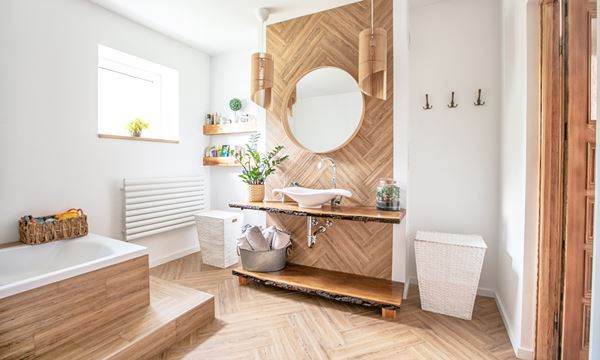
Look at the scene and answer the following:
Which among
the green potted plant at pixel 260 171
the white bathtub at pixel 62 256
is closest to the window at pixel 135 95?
the white bathtub at pixel 62 256

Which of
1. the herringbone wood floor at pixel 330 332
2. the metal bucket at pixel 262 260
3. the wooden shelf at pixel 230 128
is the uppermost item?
the wooden shelf at pixel 230 128

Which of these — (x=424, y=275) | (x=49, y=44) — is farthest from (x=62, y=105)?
(x=424, y=275)

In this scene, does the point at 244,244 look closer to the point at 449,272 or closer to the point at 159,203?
the point at 159,203

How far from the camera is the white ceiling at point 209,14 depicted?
2.59 m

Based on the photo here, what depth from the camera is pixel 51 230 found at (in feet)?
7.32

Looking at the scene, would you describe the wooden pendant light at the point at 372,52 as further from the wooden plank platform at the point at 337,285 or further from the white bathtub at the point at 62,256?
the white bathtub at the point at 62,256

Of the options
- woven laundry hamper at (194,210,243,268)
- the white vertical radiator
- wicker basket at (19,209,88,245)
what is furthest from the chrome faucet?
wicker basket at (19,209,88,245)

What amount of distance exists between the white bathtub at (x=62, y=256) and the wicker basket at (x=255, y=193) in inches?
41.1

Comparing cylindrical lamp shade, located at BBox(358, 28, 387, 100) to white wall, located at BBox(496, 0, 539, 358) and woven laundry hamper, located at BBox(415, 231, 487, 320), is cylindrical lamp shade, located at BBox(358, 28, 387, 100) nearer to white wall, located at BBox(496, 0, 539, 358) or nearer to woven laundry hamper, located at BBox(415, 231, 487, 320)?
white wall, located at BBox(496, 0, 539, 358)

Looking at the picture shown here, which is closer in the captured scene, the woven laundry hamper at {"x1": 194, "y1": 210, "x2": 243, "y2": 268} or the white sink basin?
the white sink basin

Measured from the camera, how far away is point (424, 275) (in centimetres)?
219

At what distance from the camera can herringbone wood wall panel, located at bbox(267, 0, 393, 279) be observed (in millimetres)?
2488

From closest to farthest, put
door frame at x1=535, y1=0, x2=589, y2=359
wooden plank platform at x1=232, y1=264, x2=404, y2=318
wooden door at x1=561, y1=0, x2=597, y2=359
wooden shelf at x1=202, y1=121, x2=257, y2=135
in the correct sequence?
wooden door at x1=561, y1=0, x2=597, y2=359
door frame at x1=535, y1=0, x2=589, y2=359
wooden plank platform at x1=232, y1=264, x2=404, y2=318
wooden shelf at x1=202, y1=121, x2=257, y2=135

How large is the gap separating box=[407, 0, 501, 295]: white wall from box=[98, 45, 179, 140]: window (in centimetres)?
277
